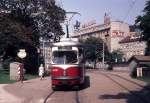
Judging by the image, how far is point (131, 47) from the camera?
134875mm

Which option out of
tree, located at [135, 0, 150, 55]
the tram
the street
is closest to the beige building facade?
tree, located at [135, 0, 150, 55]

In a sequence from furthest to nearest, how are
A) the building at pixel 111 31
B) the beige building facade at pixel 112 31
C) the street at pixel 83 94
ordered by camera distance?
the building at pixel 111 31
the beige building facade at pixel 112 31
the street at pixel 83 94

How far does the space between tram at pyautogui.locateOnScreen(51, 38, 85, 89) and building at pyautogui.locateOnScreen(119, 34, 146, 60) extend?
3897 inches

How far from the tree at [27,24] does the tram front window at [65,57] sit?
99.5 feet

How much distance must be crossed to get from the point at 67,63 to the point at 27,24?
37.6 meters

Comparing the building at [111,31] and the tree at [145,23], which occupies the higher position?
the building at [111,31]

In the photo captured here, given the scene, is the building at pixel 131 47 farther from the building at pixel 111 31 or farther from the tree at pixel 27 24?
the tree at pixel 27 24

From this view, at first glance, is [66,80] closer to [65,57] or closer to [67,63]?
[67,63]

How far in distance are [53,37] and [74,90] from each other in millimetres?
38200

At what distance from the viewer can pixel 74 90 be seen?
2994cm

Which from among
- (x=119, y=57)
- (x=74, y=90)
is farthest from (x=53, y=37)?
(x=119, y=57)

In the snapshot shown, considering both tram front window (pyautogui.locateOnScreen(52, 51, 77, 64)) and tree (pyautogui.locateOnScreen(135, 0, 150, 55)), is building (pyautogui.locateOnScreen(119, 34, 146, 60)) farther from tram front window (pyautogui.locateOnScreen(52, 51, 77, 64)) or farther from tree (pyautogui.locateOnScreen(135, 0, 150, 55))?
tram front window (pyautogui.locateOnScreen(52, 51, 77, 64))

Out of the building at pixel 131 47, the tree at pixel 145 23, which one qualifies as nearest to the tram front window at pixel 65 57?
the tree at pixel 145 23

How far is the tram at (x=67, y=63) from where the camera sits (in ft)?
92.0
